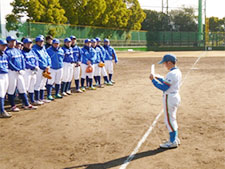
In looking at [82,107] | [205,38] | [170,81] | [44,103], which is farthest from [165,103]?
[205,38]

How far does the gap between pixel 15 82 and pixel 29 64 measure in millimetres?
824

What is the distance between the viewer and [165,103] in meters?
5.96

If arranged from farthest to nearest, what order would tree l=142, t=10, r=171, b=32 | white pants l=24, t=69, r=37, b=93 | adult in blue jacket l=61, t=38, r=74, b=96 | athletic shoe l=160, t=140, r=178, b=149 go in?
tree l=142, t=10, r=171, b=32 → adult in blue jacket l=61, t=38, r=74, b=96 → white pants l=24, t=69, r=37, b=93 → athletic shoe l=160, t=140, r=178, b=149

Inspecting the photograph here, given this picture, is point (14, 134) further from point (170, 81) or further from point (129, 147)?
point (170, 81)

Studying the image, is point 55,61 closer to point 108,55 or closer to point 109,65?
point 108,55

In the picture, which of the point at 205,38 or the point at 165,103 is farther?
the point at 205,38

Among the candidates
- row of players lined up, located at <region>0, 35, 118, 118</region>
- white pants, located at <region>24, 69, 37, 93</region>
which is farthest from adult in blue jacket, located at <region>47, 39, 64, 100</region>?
white pants, located at <region>24, 69, 37, 93</region>

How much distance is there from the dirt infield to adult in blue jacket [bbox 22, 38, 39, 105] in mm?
954

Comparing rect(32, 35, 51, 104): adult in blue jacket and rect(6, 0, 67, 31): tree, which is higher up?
rect(6, 0, 67, 31): tree

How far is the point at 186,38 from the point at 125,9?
11984mm

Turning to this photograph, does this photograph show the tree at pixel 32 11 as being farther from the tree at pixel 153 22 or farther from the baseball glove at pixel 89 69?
the tree at pixel 153 22

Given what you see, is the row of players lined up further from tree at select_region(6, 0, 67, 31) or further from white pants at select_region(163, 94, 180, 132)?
tree at select_region(6, 0, 67, 31)

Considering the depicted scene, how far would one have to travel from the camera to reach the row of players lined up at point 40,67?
9.07 metres

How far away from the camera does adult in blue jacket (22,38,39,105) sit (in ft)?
32.2
